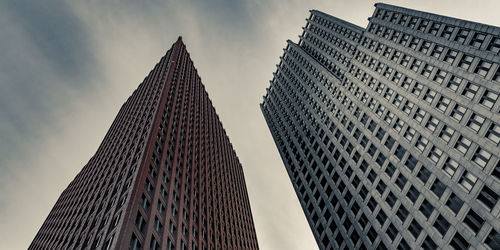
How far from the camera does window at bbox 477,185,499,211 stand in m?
39.8

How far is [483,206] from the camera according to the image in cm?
4034

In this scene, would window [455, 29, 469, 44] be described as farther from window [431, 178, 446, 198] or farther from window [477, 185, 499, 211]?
window [477, 185, 499, 211]

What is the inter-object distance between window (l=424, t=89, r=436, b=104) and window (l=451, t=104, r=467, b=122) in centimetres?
495

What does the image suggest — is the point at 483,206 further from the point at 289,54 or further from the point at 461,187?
the point at 289,54

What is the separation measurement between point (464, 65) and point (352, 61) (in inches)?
A: 1165

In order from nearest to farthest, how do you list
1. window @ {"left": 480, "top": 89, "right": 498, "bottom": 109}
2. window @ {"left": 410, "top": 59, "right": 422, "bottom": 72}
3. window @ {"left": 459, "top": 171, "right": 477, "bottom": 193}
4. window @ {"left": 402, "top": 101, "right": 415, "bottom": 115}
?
window @ {"left": 459, "top": 171, "right": 477, "bottom": 193}, window @ {"left": 480, "top": 89, "right": 498, "bottom": 109}, window @ {"left": 402, "top": 101, "right": 415, "bottom": 115}, window @ {"left": 410, "top": 59, "right": 422, "bottom": 72}

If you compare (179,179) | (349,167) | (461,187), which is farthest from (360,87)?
(179,179)

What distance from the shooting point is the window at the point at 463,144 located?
46188 mm

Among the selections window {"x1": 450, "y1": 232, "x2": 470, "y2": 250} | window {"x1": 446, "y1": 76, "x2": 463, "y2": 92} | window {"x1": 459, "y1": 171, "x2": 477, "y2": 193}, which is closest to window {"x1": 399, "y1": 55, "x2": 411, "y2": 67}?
window {"x1": 446, "y1": 76, "x2": 463, "y2": 92}

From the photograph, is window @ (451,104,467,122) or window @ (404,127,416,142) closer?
window @ (451,104,467,122)

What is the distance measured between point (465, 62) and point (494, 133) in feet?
45.7

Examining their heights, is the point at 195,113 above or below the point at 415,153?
below

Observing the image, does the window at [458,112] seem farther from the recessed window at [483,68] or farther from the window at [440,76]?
the window at [440,76]

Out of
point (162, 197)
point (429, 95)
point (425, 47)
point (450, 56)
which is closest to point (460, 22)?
point (450, 56)
